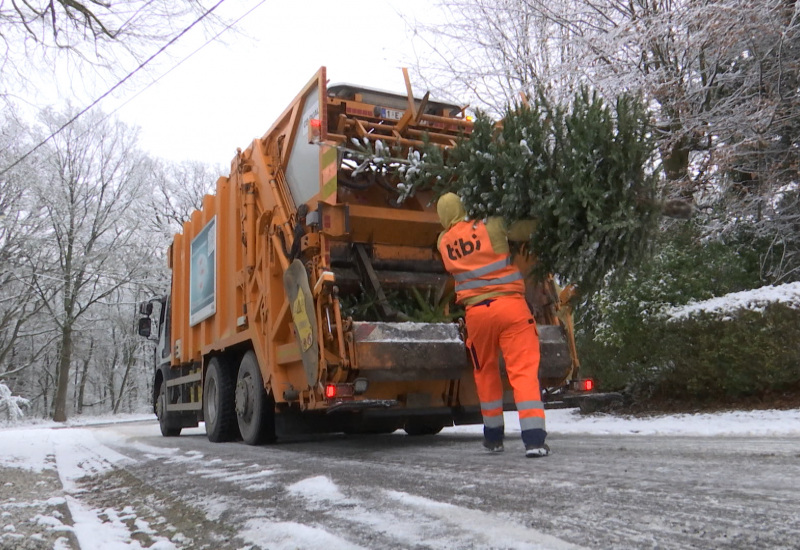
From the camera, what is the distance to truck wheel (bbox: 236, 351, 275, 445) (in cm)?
589

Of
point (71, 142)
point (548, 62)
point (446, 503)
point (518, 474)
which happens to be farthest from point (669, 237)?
point (71, 142)

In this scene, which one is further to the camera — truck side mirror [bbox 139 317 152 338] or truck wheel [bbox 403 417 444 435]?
truck side mirror [bbox 139 317 152 338]

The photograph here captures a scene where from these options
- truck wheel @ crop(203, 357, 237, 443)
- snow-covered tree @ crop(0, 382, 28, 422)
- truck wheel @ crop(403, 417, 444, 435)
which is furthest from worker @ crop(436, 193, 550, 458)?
snow-covered tree @ crop(0, 382, 28, 422)

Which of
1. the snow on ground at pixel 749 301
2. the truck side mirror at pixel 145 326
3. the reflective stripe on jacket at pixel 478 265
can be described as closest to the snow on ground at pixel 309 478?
the snow on ground at pixel 749 301

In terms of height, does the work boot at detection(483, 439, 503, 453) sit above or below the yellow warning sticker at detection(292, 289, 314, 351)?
below

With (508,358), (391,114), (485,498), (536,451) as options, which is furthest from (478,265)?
(391,114)

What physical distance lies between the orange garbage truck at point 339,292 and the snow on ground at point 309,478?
90cm

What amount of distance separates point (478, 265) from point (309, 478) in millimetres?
1623

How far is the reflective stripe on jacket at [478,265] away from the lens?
419cm

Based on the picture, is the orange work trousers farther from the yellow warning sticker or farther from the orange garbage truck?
the yellow warning sticker

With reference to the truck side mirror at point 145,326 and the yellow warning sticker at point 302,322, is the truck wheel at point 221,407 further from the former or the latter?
the truck side mirror at point 145,326

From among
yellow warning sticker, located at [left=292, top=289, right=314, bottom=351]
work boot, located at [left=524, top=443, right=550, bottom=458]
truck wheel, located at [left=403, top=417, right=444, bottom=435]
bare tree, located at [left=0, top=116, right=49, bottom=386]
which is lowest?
work boot, located at [left=524, top=443, right=550, bottom=458]

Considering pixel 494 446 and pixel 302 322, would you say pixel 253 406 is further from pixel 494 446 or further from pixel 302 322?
pixel 494 446

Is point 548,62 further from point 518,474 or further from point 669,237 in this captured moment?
point 518,474
